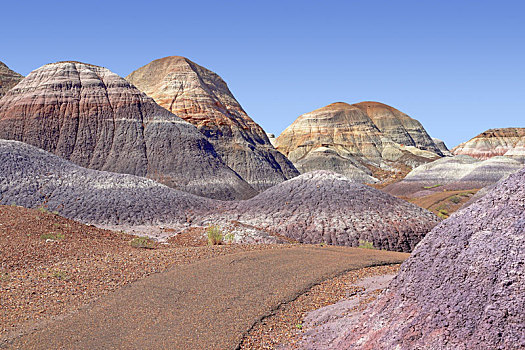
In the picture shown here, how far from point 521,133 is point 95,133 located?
120 metres

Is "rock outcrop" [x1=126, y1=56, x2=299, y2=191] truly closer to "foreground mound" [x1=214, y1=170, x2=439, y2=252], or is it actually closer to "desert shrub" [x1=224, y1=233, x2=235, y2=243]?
"foreground mound" [x1=214, y1=170, x2=439, y2=252]

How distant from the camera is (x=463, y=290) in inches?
160

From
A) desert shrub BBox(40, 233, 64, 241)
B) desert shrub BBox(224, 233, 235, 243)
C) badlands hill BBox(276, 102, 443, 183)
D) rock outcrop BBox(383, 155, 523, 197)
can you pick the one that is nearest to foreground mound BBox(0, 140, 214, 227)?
desert shrub BBox(224, 233, 235, 243)

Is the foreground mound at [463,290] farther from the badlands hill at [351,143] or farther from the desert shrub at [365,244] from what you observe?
the badlands hill at [351,143]

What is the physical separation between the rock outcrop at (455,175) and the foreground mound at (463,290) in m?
47.6

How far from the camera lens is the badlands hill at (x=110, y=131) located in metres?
38.5

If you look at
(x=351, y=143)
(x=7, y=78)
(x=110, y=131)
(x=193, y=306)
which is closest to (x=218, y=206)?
(x=193, y=306)

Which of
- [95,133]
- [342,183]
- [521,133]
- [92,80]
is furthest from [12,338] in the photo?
[521,133]

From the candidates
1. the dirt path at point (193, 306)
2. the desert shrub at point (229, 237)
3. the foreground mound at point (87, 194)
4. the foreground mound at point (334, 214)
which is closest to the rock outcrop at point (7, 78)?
the foreground mound at point (87, 194)

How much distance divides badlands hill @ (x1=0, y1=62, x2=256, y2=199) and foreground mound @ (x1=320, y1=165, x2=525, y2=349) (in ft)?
106

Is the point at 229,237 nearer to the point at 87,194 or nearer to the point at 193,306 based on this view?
the point at 193,306

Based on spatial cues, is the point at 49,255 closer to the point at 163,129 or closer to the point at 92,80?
the point at 163,129

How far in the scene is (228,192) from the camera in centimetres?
3781

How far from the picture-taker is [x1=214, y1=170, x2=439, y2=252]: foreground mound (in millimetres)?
19109
